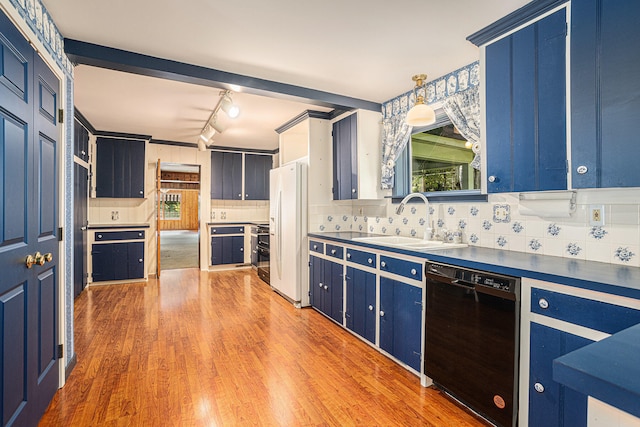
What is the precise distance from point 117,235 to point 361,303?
442cm

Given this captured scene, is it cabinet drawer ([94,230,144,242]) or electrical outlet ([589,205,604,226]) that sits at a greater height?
electrical outlet ([589,205,604,226])

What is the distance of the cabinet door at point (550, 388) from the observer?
145cm

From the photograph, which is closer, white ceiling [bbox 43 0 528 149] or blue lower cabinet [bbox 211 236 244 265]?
white ceiling [bbox 43 0 528 149]

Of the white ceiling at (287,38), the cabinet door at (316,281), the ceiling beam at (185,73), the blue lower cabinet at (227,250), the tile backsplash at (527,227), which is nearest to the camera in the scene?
the tile backsplash at (527,227)

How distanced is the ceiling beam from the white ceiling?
6cm

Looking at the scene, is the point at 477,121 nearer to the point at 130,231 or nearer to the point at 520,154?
the point at 520,154

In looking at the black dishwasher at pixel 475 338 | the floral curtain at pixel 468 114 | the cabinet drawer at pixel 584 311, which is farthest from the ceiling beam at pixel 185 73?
the cabinet drawer at pixel 584 311

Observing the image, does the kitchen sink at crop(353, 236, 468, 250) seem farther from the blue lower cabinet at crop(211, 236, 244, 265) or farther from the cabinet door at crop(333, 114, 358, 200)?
→ the blue lower cabinet at crop(211, 236, 244, 265)

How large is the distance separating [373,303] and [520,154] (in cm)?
161

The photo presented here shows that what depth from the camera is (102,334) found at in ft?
10.6

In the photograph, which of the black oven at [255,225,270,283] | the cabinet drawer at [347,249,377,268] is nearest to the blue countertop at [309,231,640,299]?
the cabinet drawer at [347,249,377,268]

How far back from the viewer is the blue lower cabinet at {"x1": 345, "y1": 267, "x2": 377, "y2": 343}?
2.85 meters

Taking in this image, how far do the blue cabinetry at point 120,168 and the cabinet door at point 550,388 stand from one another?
6.09m

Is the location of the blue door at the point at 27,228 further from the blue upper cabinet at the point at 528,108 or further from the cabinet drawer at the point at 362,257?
the blue upper cabinet at the point at 528,108
